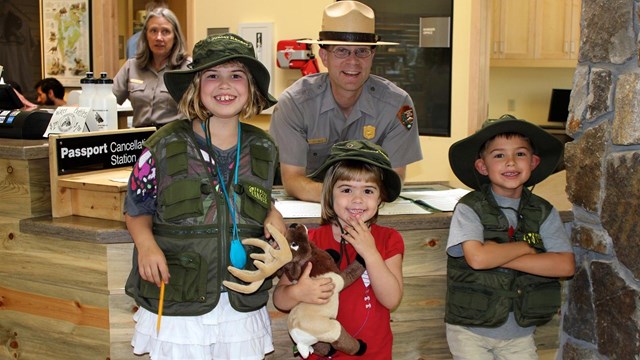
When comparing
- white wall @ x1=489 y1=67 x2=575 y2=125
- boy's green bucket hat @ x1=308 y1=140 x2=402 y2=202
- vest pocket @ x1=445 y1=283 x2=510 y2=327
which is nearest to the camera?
boy's green bucket hat @ x1=308 y1=140 x2=402 y2=202

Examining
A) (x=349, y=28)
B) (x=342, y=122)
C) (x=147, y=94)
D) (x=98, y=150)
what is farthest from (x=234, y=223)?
(x=147, y=94)

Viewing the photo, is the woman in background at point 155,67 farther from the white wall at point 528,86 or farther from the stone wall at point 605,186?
the white wall at point 528,86

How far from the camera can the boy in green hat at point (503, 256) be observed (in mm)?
2590

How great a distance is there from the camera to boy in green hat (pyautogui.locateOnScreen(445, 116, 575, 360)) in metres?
2.59

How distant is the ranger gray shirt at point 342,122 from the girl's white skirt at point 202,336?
1.09m

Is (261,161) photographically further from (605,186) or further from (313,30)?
(313,30)

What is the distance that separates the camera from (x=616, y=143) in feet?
9.04

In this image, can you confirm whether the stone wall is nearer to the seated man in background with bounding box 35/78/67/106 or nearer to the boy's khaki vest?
the boy's khaki vest

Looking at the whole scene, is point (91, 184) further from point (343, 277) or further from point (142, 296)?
point (343, 277)

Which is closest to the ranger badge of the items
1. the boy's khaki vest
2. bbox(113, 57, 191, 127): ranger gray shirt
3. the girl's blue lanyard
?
the boy's khaki vest

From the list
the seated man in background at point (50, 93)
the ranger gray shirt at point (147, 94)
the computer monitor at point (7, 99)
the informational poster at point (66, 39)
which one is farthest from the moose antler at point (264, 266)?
the informational poster at point (66, 39)

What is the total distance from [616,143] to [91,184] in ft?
5.67

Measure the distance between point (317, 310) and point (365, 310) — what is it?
0.52 feet

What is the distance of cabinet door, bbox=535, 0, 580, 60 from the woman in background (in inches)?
133
